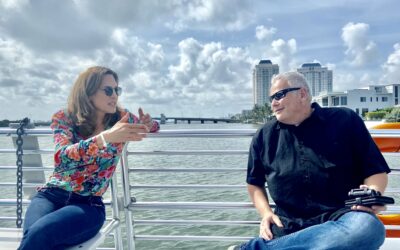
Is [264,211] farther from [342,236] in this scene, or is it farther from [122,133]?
[122,133]

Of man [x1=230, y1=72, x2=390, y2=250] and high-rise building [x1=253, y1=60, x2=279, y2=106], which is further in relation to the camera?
high-rise building [x1=253, y1=60, x2=279, y2=106]

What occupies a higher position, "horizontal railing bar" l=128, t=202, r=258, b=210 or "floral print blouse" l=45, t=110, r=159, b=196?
"floral print blouse" l=45, t=110, r=159, b=196

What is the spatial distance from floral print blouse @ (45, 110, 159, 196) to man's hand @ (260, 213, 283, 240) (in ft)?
3.47

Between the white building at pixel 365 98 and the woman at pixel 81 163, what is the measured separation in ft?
256

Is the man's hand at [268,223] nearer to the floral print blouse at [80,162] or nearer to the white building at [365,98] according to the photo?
the floral print blouse at [80,162]

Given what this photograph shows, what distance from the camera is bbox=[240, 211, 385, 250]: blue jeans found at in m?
1.81

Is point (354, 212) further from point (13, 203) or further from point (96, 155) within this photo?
point (13, 203)

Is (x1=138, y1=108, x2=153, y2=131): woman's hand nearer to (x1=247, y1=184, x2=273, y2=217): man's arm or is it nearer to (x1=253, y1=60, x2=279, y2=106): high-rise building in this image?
(x1=247, y1=184, x2=273, y2=217): man's arm

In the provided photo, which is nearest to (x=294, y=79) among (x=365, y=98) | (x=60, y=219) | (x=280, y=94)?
(x=280, y=94)

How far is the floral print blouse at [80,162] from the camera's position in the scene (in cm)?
214

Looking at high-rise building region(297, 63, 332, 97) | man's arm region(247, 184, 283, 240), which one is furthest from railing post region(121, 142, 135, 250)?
high-rise building region(297, 63, 332, 97)

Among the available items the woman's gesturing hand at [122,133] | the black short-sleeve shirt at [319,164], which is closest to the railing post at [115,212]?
the woman's gesturing hand at [122,133]

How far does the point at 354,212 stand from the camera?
1.98 meters

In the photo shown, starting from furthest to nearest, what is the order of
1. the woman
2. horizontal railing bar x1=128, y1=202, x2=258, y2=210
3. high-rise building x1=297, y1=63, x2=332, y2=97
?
high-rise building x1=297, y1=63, x2=332, y2=97 → horizontal railing bar x1=128, y1=202, x2=258, y2=210 → the woman
